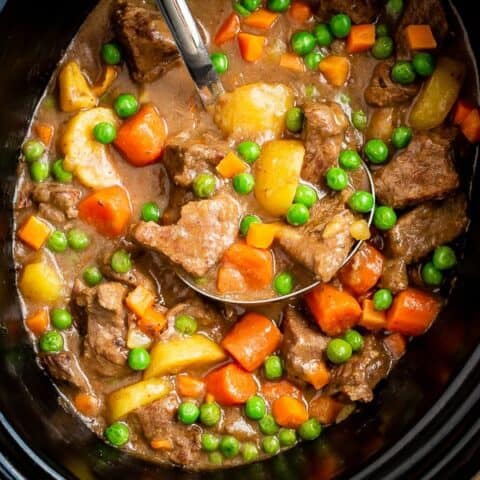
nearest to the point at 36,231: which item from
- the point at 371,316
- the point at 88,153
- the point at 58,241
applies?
the point at 58,241

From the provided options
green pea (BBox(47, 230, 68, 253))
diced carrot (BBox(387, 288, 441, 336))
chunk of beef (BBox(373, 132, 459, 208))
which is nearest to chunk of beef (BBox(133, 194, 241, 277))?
green pea (BBox(47, 230, 68, 253))

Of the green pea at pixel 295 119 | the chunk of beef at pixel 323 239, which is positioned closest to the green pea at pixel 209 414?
the chunk of beef at pixel 323 239

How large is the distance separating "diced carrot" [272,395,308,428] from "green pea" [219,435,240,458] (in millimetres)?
257

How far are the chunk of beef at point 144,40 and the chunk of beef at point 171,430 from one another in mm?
1809

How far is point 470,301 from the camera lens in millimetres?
4543

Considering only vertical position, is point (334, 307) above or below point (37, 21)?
below

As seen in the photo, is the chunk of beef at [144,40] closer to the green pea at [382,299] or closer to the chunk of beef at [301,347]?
the chunk of beef at [301,347]

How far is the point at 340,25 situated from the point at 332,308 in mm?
1551

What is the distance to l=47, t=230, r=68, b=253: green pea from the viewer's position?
16.5ft

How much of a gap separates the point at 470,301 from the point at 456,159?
0.79 metres

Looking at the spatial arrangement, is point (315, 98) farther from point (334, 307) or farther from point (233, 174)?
point (334, 307)

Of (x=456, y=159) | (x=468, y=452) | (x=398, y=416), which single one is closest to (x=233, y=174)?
(x=456, y=159)

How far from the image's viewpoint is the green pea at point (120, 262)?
490cm

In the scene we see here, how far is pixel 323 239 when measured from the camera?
4609 mm
